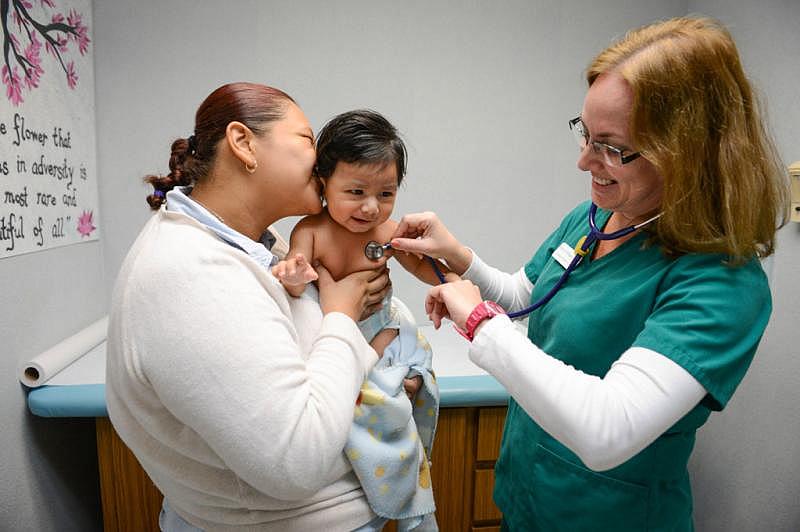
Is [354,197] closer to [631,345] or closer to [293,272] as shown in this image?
[293,272]

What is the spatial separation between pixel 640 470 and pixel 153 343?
868 millimetres

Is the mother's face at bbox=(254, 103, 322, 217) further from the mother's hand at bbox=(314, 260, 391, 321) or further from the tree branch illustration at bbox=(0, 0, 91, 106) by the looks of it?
the tree branch illustration at bbox=(0, 0, 91, 106)

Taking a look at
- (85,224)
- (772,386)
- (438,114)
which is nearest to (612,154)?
(772,386)

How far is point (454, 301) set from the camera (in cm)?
101

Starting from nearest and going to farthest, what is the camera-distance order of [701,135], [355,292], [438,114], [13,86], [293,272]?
[701,135] < [293,272] < [355,292] < [13,86] < [438,114]

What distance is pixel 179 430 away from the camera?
0.86m

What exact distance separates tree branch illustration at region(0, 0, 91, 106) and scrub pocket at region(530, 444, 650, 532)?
1651 mm

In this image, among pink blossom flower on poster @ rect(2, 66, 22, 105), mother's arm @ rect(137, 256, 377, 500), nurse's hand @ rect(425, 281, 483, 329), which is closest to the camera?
mother's arm @ rect(137, 256, 377, 500)

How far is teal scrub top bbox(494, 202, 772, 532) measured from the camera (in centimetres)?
83

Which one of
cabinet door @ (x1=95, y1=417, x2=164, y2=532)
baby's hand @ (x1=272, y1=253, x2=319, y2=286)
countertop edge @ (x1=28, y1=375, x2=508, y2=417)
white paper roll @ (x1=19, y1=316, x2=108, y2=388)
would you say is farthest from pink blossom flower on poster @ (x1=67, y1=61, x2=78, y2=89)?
baby's hand @ (x1=272, y1=253, x2=319, y2=286)

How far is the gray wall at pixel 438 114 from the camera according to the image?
64.8 inches

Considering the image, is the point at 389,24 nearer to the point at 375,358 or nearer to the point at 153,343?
the point at 375,358

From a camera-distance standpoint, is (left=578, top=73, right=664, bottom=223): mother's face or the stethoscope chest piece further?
the stethoscope chest piece

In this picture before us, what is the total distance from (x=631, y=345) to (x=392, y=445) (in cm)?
48
